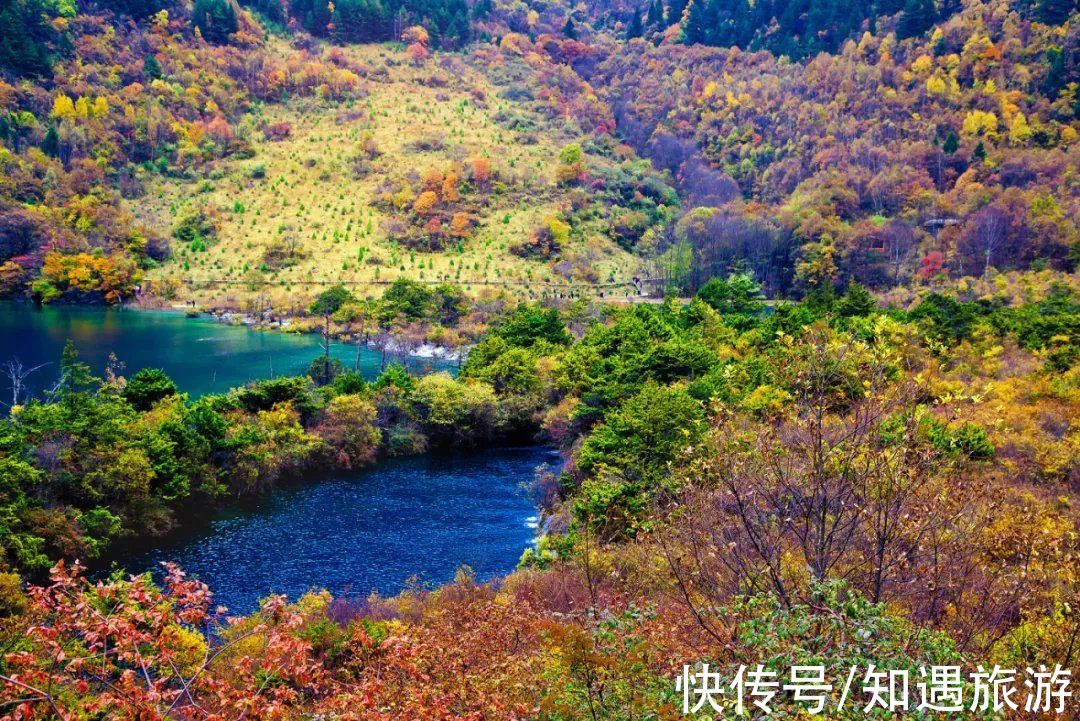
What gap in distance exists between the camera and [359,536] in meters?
25.8

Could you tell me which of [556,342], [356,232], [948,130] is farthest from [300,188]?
[948,130]

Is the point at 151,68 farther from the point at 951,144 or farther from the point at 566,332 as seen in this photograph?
the point at 951,144

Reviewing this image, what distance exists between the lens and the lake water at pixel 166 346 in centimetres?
4559

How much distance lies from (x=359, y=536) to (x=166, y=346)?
34.1 metres

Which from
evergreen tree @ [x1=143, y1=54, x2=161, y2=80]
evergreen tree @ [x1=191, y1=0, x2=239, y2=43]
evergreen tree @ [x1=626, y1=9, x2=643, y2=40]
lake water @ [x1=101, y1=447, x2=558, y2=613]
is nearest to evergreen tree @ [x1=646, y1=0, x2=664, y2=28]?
evergreen tree @ [x1=626, y1=9, x2=643, y2=40]

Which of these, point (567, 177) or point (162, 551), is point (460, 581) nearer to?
point (162, 551)

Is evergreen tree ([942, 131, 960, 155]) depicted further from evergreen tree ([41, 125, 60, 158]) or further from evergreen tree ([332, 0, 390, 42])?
evergreen tree ([41, 125, 60, 158])

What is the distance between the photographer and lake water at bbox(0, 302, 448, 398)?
4559 cm

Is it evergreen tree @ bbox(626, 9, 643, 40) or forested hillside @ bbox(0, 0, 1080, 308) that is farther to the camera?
evergreen tree @ bbox(626, 9, 643, 40)

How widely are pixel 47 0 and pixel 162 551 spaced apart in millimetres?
104803

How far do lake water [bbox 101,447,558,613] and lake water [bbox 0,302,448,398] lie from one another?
580 inches

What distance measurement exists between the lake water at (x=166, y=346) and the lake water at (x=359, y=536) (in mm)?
14723

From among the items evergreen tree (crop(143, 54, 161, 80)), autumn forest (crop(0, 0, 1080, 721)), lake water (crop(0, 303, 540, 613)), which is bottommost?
lake water (crop(0, 303, 540, 613))

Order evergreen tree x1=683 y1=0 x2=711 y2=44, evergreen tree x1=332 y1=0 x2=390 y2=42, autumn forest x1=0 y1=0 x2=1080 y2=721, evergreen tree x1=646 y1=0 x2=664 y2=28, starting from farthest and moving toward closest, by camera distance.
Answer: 1. evergreen tree x1=646 y1=0 x2=664 y2=28
2. evergreen tree x1=683 y1=0 x2=711 y2=44
3. evergreen tree x1=332 y1=0 x2=390 y2=42
4. autumn forest x1=0 y1=0 x2=1080 y2=721
